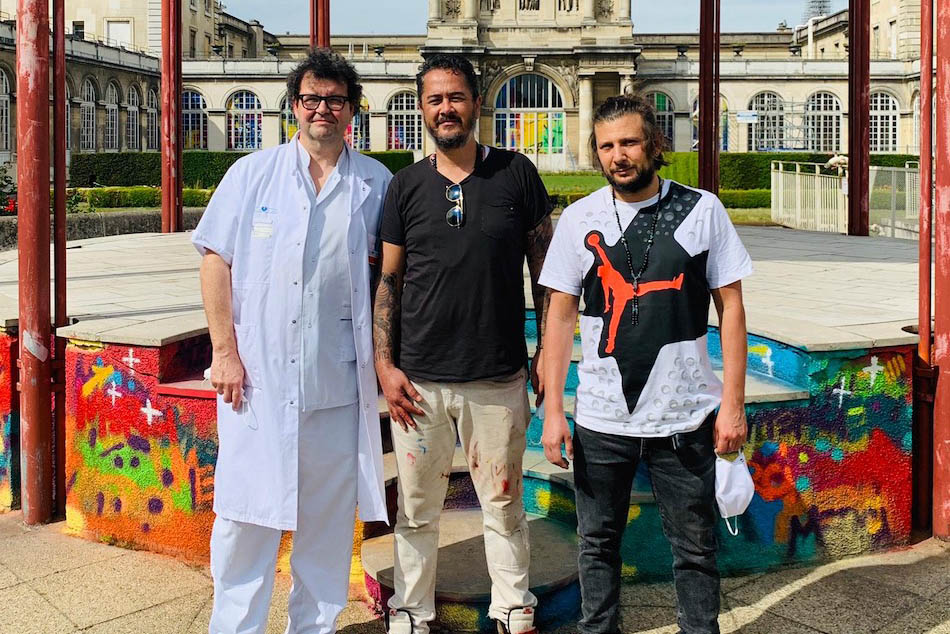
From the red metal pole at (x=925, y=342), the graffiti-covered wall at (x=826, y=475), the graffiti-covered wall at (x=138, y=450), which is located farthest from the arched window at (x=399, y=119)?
the graffiti-covered wall at (x=826, y=475)

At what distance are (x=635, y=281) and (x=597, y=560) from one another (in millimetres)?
749

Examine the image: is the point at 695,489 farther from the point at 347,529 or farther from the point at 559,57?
the point at 559,57

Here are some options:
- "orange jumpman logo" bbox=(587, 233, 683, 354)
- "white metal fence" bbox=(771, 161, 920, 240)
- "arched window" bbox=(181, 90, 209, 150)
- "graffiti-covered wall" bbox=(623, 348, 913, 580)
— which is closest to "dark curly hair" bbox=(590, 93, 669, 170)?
"orange jumpman logo" bbox=(587, 233, 683, 354)

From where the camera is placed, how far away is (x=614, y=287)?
8.13 ft

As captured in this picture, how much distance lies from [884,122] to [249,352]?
41.5 meters

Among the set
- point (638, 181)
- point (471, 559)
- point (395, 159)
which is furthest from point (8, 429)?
point (395, 159)

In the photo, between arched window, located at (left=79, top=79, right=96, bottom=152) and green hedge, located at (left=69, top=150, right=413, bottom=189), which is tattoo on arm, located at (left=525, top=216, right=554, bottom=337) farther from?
arched window, located at (left=79, top=79, right=96, bottom=152)

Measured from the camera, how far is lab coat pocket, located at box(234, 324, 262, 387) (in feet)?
8.87

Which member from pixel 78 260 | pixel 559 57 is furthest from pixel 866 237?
pixel 559 57

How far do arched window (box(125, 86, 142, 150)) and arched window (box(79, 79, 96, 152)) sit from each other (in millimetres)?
2235

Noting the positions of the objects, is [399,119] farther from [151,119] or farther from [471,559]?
[471,559]

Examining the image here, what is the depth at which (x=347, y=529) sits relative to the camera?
2.83 metres

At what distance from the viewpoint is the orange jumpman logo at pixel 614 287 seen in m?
2.45

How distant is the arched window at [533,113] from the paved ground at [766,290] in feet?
95.3
